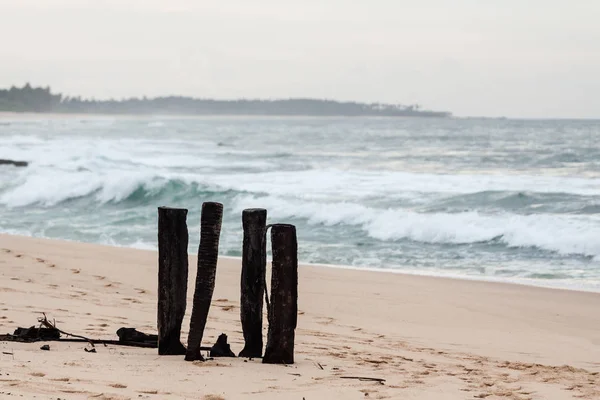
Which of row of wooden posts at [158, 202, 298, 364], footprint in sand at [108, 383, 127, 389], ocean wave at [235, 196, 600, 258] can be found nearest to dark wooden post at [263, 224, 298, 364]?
row of wooden posts at [158, 202, 298, 364]

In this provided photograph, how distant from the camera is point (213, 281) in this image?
516 cm

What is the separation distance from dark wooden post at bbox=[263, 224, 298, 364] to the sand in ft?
0.45

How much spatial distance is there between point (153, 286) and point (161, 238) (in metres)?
4.06

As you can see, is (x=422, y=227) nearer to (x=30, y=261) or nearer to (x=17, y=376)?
(x=30, y=261)

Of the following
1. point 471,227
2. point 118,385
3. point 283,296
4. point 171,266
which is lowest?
point 471,227

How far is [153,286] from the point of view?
9164 millimetres

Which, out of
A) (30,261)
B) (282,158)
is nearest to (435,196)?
(30,261)

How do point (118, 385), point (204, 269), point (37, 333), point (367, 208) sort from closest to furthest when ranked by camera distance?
1. point (118, 385)
2. point (204, 269)
3. point (37, 333)
4. point (367, 208)

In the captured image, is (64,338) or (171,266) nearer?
(171,266)

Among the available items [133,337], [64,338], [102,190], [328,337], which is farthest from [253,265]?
[102,190]

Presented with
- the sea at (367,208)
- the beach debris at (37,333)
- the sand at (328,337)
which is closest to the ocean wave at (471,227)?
the sea at (367,208)

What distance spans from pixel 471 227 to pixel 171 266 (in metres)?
11.4

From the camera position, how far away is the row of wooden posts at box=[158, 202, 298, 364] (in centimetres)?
511

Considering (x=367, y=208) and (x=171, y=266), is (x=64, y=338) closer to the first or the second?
(x=171, y=266)
